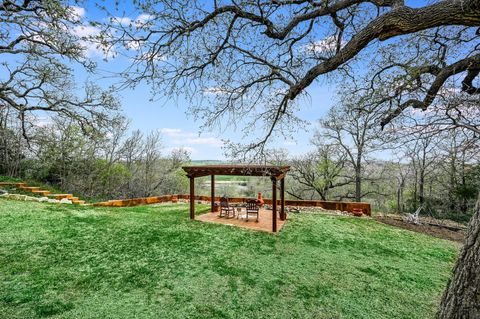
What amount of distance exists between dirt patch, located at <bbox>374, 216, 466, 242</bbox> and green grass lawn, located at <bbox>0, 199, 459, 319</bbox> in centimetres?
94

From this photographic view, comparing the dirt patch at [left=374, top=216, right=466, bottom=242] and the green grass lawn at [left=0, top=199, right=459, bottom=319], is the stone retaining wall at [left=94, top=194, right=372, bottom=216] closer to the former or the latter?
the dirt patch at [left=374, top=216, right=466, bottom=242]

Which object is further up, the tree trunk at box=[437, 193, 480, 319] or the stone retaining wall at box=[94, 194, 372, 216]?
the tree trunk at box=[437, 193, 480, 319]

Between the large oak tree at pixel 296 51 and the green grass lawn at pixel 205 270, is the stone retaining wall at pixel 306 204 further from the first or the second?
the large oak tree at pixel 296 51

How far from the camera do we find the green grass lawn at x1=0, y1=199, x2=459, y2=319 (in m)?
3.36

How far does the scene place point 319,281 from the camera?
4.33 meters

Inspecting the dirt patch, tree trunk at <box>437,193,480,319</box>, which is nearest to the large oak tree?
tree trunk at <box>437,193,480,319</box>

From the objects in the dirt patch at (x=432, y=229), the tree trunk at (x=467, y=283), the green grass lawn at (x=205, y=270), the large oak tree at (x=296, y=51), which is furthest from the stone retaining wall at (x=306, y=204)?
the tree trunk at (x=467, y=283)

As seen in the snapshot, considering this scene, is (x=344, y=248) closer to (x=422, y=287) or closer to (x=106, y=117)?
(x=422, y=287)

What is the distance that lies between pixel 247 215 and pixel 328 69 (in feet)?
21.0

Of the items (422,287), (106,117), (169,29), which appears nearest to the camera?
(169,29)

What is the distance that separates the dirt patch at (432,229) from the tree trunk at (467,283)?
8220mm

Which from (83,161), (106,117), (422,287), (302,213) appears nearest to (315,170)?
(302,213)

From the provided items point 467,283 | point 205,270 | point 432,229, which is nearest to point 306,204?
point 432,229

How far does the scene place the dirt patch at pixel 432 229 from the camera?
8028 millimetres
